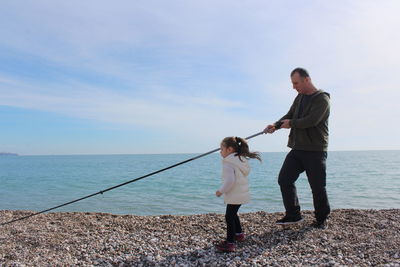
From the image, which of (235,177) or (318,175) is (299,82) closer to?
(318,175)

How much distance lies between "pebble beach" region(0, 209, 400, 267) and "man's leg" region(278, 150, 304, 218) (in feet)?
1.07

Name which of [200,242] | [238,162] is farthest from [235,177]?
[200,242]

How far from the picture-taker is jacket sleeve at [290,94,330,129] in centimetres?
516

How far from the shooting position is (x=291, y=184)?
18.2 ft

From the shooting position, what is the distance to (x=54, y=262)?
14.4 feet

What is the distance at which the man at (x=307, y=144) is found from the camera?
5.27 metres

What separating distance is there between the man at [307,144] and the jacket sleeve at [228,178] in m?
1.20

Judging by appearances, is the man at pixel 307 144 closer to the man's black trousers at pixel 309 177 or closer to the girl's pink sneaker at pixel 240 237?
the man's black trousers at pixel 309 177

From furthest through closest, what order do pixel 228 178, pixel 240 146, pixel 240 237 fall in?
1. pixel 240 237
2. pixel 240 146
3. pixel 228 178

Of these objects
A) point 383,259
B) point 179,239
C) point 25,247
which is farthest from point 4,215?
point 383,259

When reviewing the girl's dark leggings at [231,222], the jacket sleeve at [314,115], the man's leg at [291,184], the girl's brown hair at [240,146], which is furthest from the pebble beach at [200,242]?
the jacket sleeve at [314,115]

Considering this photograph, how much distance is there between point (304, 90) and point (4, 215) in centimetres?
782

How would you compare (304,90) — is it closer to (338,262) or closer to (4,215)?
(338,262)

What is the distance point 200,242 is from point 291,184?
5.90ft
